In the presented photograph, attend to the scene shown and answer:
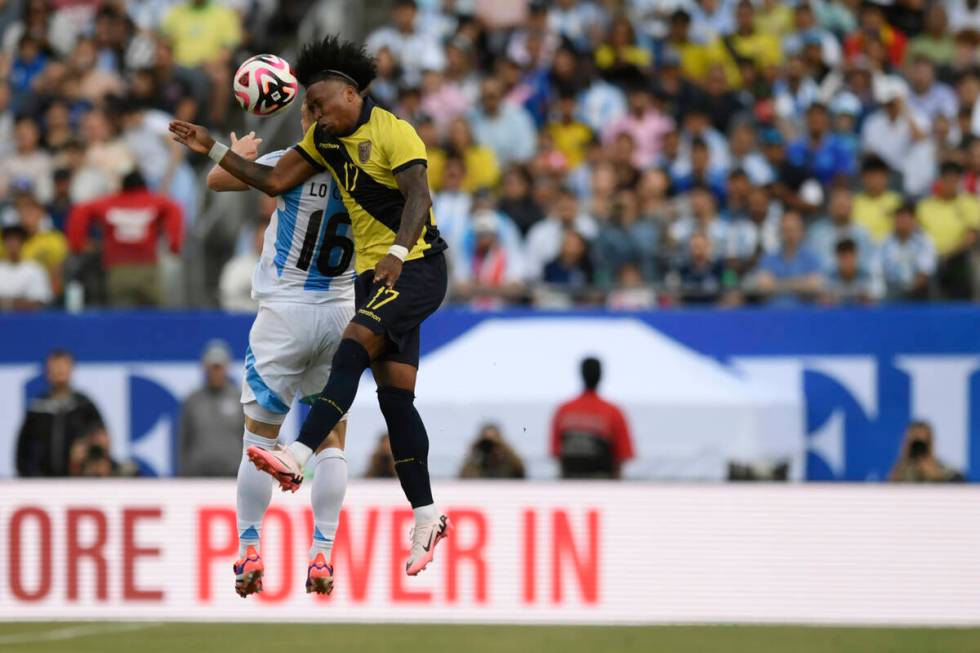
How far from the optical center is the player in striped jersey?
9891 mm

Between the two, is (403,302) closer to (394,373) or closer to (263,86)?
(394,373)

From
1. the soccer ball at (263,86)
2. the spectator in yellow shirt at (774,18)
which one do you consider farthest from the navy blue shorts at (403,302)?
the spectator in yellow shirt at (774,18)

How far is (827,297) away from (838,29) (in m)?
4.36

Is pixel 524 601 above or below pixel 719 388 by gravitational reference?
below

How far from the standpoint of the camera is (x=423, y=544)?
32.6 ft

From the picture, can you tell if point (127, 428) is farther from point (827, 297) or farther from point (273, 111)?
point (273, 111)

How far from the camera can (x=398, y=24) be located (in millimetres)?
19656

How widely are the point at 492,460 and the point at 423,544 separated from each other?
17.5ft

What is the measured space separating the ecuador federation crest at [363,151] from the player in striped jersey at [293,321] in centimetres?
39

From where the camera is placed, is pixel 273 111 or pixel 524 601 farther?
pixel 524 601

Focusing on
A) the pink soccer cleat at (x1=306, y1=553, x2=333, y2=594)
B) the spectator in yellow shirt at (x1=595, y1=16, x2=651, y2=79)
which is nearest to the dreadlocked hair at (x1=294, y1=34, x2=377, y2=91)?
the pink soccer cleat at (x1=306, y1=553, x2=333, y2=594)

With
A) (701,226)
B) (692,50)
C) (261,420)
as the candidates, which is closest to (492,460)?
(701,226)

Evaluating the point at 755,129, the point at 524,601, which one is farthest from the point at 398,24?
the point at 524,601

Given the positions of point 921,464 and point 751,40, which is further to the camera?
point 751,40
